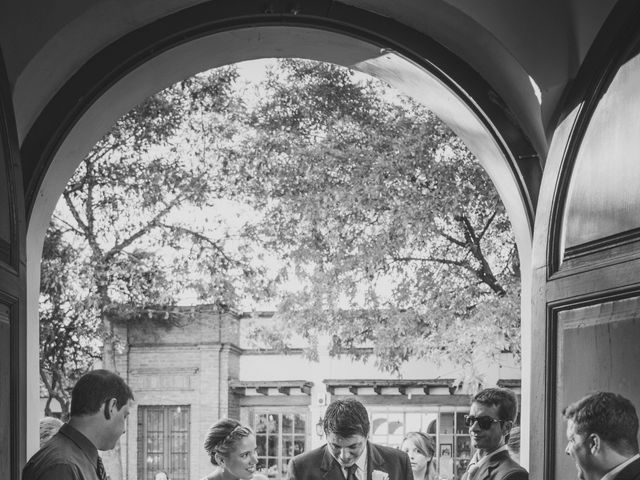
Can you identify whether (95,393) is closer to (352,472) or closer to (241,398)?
(352,472)

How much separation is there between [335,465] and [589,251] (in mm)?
2769

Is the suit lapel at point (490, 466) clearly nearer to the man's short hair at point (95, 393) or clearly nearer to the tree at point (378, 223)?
the man's short hair at point (95, 393)

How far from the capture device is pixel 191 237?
16812mm

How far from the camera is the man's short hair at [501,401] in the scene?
499 cm

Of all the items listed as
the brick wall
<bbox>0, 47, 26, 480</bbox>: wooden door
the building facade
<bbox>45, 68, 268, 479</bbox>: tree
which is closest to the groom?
<bbox>0, 47, 26, 480</bbox>: wooden door

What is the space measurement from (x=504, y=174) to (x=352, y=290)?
11.9m

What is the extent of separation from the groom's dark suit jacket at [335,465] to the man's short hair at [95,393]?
5.90 feet

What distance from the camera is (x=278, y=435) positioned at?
2503 cm

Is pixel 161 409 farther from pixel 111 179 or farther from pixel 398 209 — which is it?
pixel 398 209

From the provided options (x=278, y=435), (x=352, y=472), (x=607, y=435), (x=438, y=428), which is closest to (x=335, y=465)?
(x=352, y=472)

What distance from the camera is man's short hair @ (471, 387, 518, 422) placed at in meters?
4.99

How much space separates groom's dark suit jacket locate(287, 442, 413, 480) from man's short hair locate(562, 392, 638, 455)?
2890 mm

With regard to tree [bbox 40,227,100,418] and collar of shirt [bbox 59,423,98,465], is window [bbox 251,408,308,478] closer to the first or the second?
tree [bbox 40,227,100,418]

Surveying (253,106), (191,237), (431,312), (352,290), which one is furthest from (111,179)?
(431,312)
